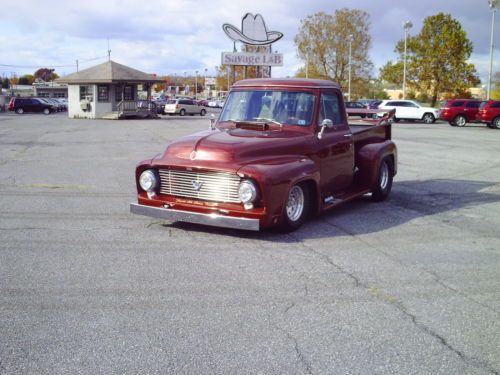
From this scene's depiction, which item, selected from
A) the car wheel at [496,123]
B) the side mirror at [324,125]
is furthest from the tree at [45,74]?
the side mirror at [324,125]

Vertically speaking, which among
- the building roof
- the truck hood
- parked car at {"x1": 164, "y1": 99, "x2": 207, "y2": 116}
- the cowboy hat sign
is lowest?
the truck hood

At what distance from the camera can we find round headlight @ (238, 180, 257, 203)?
6832mm

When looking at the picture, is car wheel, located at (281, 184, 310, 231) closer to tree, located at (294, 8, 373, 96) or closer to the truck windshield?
the truck windshield

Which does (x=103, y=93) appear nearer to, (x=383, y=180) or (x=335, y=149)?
(x=383, y=180)

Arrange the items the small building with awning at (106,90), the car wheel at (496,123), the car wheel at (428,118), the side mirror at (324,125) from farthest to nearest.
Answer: the small building with awning at (106,90) → the car wheel at (428,118) → the car wheel at (496,123) → the side mirror at (324,125)

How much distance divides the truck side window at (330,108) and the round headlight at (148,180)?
8.16 feet

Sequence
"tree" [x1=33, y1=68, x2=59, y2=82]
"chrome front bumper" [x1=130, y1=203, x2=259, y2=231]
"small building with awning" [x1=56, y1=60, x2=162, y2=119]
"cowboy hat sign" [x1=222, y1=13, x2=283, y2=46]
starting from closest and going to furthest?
"chrome front bumper" [x1=130, y1=203, x2=259, y2=231], "cowboy hat sign" [x1=222, y1=13, x2=283, y2=46], "small building with awning" [x1=56, y1=60, x2=162, y2=119], "tree" [x1=33, y1=68, x2=59, y2=82]

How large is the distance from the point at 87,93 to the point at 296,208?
43.6 meters

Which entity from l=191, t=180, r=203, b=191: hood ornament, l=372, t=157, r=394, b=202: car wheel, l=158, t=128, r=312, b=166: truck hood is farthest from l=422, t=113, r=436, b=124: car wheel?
l=191, t=180, r=203, b=191: hood ornament

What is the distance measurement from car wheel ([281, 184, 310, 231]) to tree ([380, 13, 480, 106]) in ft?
181

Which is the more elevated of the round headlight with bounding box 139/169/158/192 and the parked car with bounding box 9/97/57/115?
the parked car with bounding box 9/97/57/115

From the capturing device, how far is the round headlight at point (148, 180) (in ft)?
24.7

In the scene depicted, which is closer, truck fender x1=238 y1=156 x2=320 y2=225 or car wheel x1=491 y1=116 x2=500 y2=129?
truck fender x1=238 y1=156 x2=320 y2=225

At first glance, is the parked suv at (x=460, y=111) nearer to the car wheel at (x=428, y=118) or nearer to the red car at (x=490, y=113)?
the red car at (x=490, y=113)
